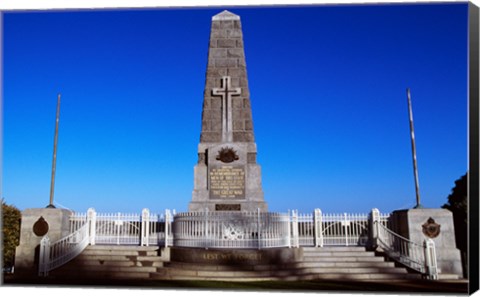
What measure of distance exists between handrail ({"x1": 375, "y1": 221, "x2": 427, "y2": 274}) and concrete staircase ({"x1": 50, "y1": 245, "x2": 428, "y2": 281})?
38 centimetres

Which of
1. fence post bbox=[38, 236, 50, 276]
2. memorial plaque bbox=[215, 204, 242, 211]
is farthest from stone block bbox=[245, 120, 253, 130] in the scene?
fence post bbox=[38, 236, 50, 276]

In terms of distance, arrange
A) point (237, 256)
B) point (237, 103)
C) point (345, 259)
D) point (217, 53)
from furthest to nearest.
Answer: point (217, 53)
point (237, 103)
point (345, 259)
point (237, 256)

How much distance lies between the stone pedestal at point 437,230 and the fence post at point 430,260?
0.54 meters

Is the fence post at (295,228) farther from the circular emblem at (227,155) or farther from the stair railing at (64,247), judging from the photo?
the stair railing at (64,247)

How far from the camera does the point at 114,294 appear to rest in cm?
789

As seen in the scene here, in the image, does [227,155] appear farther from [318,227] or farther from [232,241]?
[318,227]

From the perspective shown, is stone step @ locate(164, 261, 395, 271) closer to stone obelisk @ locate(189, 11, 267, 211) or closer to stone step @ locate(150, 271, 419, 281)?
stone step @ locate(150, 271, 419, 281)

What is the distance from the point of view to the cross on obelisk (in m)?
12.6

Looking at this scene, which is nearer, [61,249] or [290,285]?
[290,285]

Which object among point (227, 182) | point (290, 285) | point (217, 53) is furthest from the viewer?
point (217, 53)

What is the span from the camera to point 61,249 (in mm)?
9914

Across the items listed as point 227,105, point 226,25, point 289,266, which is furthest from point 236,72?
point 289,266

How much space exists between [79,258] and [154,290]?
2.82 m

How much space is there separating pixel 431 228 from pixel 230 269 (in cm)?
500
